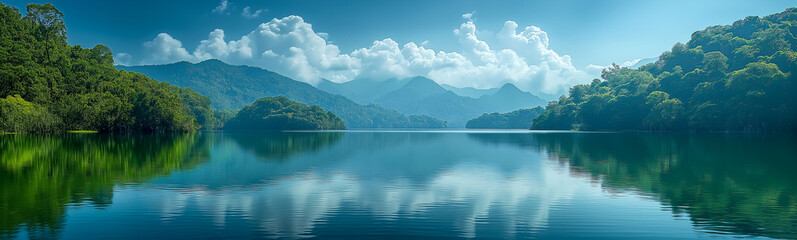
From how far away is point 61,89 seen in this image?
9512 centimetres

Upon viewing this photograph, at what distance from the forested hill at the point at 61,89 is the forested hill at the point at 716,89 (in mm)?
125194

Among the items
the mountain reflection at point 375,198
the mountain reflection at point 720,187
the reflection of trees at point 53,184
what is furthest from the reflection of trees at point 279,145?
the mountain reflection at point 720,187

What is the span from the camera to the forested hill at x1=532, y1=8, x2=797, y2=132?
9650 centimetres

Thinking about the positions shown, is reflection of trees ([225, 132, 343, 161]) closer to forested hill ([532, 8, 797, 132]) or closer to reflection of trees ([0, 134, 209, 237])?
reflection of trees ([0, 134, 209, 237])

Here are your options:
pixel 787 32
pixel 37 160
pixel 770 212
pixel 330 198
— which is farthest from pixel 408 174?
pixel 787 32

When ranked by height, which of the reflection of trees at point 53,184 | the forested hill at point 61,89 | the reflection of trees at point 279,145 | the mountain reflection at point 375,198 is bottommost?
the mountain reflection at point 375,198

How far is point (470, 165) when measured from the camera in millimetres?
29406

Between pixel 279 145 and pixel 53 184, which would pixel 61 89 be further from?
pixel 53 184

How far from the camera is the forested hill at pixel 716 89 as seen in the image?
96.5 metres

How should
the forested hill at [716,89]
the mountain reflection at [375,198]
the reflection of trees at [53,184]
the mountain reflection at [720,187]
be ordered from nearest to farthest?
the reflection of trees at [53,184] < the mountain reflection at [375,198] < the mountain reflection at [720,187] < the forested hill at [716,89]

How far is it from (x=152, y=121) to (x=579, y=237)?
111258 mm

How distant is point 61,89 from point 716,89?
150 meters

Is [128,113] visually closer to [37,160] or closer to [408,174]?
[37,160]

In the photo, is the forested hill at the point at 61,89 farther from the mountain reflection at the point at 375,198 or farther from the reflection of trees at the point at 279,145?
the mountain reflection at the point at 375,198
